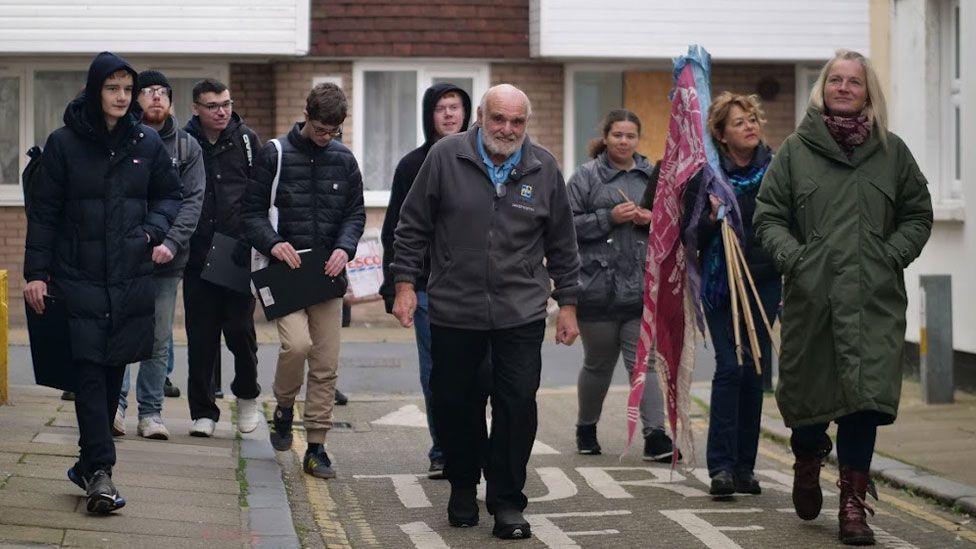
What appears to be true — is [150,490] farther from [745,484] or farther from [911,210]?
[911,210]

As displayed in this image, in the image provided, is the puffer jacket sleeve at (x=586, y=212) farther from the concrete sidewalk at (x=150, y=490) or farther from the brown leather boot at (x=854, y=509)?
the brown leather boot at (x=854, y=509)

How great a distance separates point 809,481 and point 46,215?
11.6 feet

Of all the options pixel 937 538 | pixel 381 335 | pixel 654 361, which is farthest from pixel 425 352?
pixel 381 335

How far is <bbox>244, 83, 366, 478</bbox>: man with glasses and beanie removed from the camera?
9031 mm

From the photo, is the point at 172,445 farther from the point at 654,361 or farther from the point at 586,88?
the point at 586,88

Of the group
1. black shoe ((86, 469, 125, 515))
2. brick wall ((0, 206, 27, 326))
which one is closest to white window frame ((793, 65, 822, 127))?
brick wall ((0, 206, 27, 326))

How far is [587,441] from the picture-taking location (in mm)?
10336

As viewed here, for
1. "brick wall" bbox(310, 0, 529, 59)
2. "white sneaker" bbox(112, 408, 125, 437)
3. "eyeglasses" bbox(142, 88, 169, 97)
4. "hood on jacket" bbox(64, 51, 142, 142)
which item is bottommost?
"white sneaker" bbox(112, 408, 125, 437)

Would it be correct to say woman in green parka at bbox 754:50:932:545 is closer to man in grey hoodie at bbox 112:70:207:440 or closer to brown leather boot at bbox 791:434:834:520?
brown leather boot at bbox 791:434:834:520

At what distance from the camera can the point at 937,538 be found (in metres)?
7.84

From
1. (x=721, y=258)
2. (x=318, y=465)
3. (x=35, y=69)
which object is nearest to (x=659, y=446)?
(x=721, y=258)

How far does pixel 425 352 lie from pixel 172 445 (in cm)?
153

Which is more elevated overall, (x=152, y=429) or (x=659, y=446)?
(x=152, y=429)

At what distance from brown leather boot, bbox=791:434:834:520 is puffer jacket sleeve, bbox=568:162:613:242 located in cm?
246
